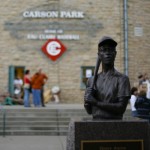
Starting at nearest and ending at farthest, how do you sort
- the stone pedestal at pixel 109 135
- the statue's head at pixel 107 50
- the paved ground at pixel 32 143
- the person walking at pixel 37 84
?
1. the stone pedestal at pixel 109 135
2. the statue's head at pixel 107 50
3. the paved ground at pixel 32 143
4. the person walking at pixel 37 84

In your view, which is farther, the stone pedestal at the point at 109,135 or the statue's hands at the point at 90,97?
the statue's hands at the point at 90,97

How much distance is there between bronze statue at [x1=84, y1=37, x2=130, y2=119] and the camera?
6789mm

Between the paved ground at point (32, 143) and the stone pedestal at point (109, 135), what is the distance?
6942 millimetres

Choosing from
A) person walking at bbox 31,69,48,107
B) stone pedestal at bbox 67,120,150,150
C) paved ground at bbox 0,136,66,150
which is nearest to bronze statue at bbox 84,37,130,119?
stone pedestal at bbox 67,120,150,150

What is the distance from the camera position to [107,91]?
6902 millimetres

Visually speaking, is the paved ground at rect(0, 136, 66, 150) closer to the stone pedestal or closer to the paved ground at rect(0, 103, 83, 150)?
the paved ground at rect(0, 103, 83, 150)

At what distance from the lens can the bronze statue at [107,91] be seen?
6789 mm

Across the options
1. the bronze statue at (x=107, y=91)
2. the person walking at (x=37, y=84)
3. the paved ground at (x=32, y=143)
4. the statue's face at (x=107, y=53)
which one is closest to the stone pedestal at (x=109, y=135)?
the bronze statue at (x=107, y=91)

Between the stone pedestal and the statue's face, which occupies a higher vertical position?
the statue's face

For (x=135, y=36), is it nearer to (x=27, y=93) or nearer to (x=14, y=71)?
(x=14, y=71)

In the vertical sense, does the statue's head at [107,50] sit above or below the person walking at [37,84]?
above

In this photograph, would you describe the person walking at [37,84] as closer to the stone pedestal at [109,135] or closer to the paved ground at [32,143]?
the paved ground at [32,143]

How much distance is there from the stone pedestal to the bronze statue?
0.77 ft

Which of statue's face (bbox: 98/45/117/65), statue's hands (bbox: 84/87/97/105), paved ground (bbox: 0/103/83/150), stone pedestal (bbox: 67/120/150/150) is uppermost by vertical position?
statue's face (bbox: 98/45/117/65)
